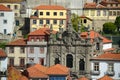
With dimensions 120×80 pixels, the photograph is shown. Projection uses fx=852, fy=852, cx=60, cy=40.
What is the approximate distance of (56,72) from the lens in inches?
2800

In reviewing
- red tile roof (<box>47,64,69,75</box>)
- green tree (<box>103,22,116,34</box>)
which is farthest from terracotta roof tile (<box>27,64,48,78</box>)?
green tree (<box>103,22,116,34</box>)

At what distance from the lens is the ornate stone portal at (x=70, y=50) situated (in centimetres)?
8006

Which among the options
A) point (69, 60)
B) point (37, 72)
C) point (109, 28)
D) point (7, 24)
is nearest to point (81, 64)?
point (69, 60)

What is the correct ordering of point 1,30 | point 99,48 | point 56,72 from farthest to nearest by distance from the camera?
1. point 1,30
2. point 99,48
3. point 56,72

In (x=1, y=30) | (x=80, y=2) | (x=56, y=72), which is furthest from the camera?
(x=80, y=2)

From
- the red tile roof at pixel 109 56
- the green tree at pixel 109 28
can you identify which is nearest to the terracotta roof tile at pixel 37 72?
the red tile roof at pixel 109 56

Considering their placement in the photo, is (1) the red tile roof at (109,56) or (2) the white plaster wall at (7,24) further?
(2) the white plaster wall at (7,24)

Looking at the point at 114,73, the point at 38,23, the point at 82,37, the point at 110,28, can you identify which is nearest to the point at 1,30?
the point at 38,23

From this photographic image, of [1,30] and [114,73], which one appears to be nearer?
[114,73]

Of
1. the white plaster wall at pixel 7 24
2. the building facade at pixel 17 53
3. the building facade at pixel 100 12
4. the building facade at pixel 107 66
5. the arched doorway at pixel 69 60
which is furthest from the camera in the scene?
the building facade at pixel 100 12

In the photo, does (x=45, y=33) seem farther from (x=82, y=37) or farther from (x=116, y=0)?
(x=116, y=0)

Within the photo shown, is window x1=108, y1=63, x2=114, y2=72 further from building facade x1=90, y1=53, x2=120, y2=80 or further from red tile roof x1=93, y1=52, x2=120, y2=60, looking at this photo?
red tile roof x1=93, y1=52, x2=120, y2=60

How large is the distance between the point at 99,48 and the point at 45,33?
20.7ft

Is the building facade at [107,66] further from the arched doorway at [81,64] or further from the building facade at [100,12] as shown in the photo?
the building facade at [100,12]
